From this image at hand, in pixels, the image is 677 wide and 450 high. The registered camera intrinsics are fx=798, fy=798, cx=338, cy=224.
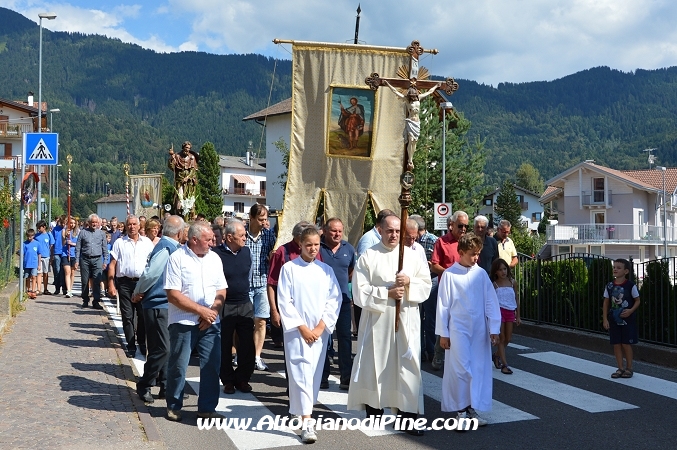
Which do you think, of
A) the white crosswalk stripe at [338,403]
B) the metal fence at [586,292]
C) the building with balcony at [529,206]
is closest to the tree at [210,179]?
the building with balcony at [529,206]

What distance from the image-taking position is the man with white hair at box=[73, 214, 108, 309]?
57.8ft

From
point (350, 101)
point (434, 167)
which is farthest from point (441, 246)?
point (434, 167)

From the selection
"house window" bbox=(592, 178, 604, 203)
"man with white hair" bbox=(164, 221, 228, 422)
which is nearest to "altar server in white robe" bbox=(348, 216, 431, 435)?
"man with white hair" bbox=(164, 221, 228, 422)

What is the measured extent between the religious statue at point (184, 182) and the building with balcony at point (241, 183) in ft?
305

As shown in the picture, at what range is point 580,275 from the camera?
45.2 ft

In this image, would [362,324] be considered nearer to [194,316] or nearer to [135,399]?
[194,316]

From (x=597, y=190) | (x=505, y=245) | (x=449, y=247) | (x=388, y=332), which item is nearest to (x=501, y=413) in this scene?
(x=388, y=332)

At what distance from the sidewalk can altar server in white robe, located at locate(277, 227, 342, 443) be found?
130 centimetres

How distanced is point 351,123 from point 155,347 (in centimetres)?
751

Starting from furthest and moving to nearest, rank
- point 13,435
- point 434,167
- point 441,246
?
point 434,167 < point 441,246 < point 13,435

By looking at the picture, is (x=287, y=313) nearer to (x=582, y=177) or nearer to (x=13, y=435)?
(x=13, y=435)

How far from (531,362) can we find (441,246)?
2.33m

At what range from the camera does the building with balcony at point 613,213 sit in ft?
209

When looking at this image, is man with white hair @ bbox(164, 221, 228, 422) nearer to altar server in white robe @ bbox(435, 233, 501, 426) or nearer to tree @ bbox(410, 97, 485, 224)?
altar server in white robe @ bbox(435, 233, 501, 426)
